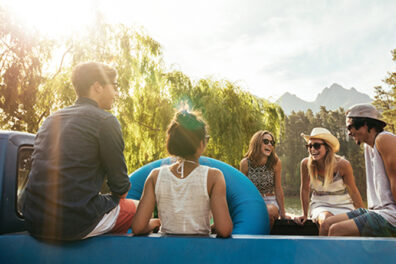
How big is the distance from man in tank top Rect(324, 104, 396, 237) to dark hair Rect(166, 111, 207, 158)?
3.67ft

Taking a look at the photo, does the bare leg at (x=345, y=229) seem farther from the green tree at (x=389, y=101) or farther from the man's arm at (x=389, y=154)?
the green tree at (x=389, y=101)

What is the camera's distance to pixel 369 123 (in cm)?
236

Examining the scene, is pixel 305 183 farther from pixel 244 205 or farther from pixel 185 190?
pixel 185 190

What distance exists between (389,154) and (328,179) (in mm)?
1338

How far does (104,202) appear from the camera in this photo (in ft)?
6.01

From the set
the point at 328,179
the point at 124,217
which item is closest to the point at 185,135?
the point at 124,217

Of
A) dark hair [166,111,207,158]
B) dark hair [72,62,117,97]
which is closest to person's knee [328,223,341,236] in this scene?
dark hair [166,111,207,158]

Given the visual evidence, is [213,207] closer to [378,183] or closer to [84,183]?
[84,183]

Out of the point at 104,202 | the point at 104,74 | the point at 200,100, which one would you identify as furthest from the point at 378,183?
the point at 200,100

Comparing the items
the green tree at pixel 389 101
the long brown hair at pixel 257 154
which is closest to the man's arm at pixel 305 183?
the long brown hair at pixel 257 154

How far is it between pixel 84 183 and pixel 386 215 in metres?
1.87

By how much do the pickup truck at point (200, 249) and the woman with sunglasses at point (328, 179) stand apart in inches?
77.3

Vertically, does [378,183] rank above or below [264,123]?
below

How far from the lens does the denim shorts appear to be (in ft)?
6.85
